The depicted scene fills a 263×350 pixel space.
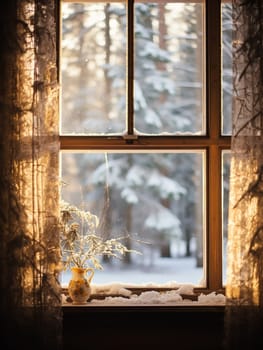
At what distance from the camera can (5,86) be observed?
8.39 ft

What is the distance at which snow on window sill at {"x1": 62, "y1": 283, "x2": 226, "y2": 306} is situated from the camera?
8.94 ft

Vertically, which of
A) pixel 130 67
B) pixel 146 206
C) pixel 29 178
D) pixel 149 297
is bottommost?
pixel 149 297

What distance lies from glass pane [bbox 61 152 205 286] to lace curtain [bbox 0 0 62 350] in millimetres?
395

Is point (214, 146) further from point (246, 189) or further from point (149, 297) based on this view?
point (149, 297)

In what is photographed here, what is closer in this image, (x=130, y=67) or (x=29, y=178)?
(x=29, y=178)

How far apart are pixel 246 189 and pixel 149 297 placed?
0.70 metres

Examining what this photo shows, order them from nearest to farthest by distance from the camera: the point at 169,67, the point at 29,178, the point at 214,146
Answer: the point at 29,178
the point at 214,146
the point at 169,67

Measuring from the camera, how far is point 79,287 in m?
2.69

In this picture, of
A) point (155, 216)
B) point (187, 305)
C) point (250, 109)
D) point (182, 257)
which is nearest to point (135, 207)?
point (155, 216)

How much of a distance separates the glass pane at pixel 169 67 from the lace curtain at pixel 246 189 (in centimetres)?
39

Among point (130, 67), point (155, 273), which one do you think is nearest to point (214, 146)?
point (130, 67)

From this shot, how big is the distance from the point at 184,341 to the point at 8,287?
2.79ft

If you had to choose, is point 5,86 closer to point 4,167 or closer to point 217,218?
point 4,167

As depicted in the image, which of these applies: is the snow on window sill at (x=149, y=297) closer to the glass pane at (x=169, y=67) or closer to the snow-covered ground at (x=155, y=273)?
the snow-covered ground at (x=155, y=273)
